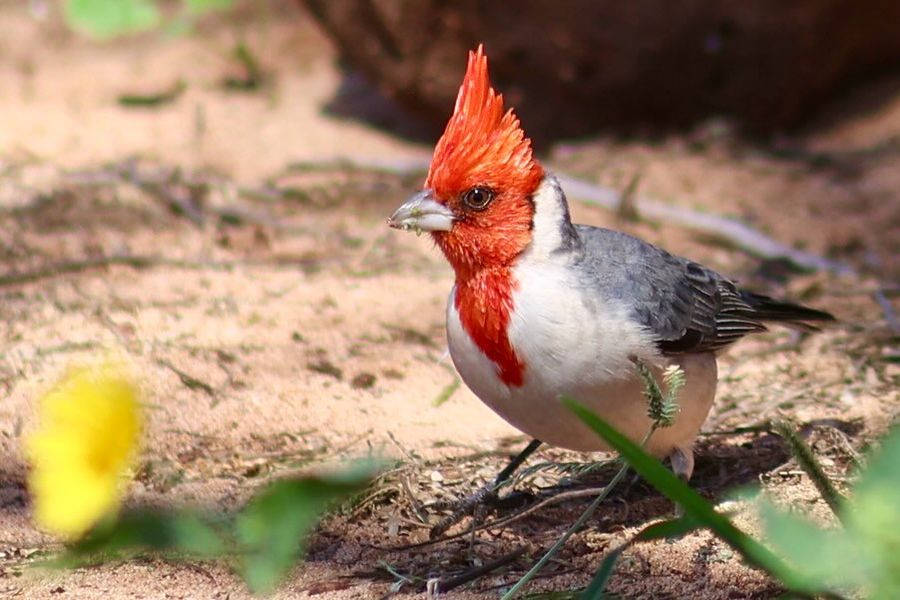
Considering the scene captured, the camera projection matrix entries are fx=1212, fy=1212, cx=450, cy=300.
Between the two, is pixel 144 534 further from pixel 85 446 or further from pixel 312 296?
pixel 312 296

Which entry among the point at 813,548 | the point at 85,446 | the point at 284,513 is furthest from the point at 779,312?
the point at 85,446

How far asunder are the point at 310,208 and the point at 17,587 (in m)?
3.34

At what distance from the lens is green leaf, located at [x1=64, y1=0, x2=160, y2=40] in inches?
274

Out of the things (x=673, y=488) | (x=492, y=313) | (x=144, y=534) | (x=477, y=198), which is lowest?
(x=144, y=534)

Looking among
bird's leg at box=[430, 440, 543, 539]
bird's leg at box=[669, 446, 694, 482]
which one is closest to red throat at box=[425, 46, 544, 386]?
bird's leg at box=[430, 440, 543, 539]

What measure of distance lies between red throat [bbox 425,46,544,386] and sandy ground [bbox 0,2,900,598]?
0.56 metres

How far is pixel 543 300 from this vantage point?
9.64 feet

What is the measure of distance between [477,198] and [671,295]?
0.59m

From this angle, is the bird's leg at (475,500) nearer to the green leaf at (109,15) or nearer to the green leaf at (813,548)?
the green leaf at (813,548)

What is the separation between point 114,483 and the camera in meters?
1.11

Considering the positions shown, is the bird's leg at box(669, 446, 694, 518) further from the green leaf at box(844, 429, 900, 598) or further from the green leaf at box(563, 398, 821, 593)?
the green leaf at box(844, 429, 900, 598)

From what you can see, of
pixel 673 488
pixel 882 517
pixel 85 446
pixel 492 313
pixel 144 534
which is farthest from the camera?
pixel 492 313

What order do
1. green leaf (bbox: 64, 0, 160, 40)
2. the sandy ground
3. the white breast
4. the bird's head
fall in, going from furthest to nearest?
green leaf (bbox: 64, 0, 160, 40)
the bird's head
the sandy ground
the white breast

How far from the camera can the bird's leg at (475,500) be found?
311 cm
